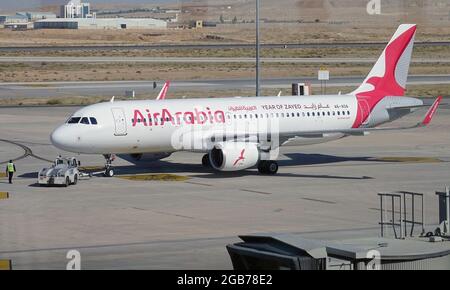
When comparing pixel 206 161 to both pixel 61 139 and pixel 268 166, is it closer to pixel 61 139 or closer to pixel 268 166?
pixel 268 166

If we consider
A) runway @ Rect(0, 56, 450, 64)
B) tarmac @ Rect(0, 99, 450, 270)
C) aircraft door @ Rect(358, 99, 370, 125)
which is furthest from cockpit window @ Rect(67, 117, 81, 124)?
runway @ Rect(0, 56, 450, 64)

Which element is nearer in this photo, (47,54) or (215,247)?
(215,247)

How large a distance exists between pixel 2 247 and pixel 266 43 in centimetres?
14962

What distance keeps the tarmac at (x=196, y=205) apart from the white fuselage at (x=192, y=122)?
171 cm

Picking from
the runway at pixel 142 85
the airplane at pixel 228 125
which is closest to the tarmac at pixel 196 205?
the airplane at pixel 228 125

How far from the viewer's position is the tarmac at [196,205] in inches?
1186

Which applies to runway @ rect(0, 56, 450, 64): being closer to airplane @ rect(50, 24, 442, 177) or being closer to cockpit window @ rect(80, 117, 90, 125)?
airplane @ rect(50, 24, 442, 177)

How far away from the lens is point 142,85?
4085 inches

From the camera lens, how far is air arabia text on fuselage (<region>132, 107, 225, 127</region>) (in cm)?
4697

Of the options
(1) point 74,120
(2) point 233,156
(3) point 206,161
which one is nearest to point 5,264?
(1) point 74,120

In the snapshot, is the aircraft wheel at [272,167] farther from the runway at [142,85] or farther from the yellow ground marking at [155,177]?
the runway at [142,85]

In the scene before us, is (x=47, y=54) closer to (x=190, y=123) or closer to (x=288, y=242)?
(x=190, y=123)
